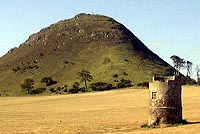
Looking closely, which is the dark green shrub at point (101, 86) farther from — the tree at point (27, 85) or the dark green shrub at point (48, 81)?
the tree at point (27, 85)

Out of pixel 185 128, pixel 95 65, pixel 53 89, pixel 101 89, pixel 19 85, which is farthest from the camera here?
pixel 95 65

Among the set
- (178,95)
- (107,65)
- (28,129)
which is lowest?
(28,129)

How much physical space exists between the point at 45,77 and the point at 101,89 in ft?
131

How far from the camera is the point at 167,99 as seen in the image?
148 ft

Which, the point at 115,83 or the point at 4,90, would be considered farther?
the point at 4,90

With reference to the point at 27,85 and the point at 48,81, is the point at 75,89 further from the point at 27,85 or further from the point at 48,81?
the point at 48,81

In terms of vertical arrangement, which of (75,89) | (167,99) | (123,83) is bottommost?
(167,99)

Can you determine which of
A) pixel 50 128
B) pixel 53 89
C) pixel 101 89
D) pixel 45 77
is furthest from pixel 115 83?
pixel 50 128

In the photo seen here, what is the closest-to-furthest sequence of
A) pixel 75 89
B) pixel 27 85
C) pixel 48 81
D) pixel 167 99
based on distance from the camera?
1. pixel 167 99
2. pixel 75 89
3. pixel 27 85
4. pixel 48 81

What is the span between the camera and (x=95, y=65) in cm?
19988

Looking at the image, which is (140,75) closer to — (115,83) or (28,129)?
(115,83)

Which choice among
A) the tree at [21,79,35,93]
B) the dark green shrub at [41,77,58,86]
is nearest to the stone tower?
the tree at [21,79,35,93]

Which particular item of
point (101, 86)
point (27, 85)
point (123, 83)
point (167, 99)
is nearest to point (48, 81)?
point (27, 85)

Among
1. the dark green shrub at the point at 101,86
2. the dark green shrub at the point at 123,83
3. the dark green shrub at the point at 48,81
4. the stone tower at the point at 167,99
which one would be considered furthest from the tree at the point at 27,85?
the stone tower at the point at 167,99
